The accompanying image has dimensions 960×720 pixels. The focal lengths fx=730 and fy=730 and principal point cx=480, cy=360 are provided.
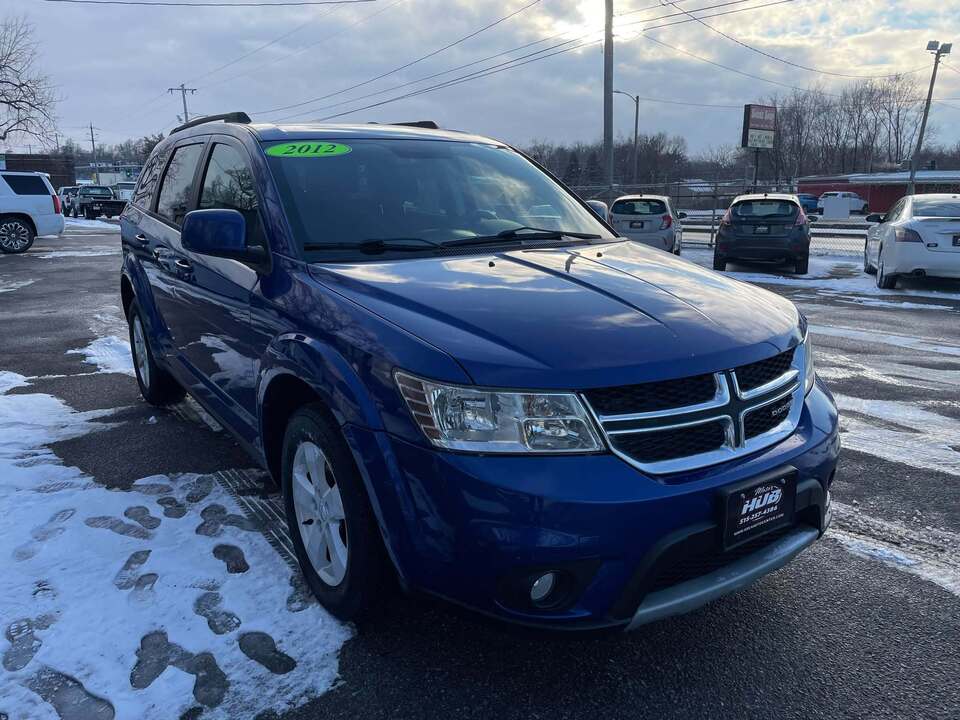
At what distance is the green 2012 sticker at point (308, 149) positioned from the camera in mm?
3248

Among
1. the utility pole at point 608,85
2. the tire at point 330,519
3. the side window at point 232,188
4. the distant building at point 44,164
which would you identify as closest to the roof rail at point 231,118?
the side window at point 232,188

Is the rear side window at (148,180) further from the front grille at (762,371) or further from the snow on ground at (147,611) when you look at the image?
the front grille at (762,371)

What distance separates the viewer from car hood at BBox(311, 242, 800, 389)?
2.07m

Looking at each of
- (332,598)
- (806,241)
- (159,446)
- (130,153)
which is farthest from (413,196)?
(130,153)

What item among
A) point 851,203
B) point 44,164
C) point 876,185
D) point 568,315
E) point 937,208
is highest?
point 44,164

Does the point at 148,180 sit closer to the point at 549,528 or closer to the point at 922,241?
the point at 549,528

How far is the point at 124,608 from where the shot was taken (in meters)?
2.69

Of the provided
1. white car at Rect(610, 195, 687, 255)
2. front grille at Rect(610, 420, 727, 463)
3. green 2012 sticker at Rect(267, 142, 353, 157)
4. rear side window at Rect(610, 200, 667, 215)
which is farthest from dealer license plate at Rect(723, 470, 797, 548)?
rear side window at Rect(610, 200, 667, 215)

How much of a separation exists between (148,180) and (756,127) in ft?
94.3

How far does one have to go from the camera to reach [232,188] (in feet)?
11.3

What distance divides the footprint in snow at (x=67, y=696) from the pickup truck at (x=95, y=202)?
41.5 meters

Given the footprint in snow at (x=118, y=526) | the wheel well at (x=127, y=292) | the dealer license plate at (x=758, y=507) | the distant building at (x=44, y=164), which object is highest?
the distant building at (x=44, y=164)

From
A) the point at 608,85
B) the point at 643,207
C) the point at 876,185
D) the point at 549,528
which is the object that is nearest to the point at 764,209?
the point at 643,207

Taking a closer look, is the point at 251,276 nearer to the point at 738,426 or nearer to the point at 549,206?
the point at 549,206
